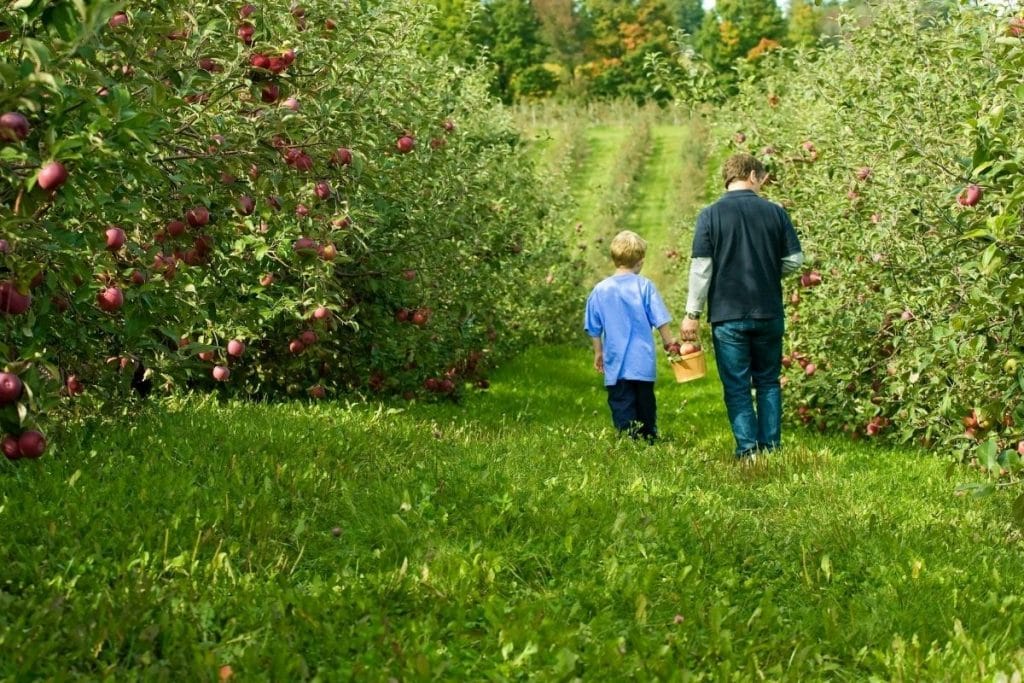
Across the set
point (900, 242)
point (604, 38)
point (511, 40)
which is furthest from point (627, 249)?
point (604, 38)

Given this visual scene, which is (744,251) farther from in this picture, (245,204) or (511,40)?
(511,40)

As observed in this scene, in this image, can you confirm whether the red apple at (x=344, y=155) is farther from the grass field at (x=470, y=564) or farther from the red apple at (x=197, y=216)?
the grass field at (x=470, y=564)

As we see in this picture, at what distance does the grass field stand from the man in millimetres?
736

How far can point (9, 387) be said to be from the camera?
2.79 meters

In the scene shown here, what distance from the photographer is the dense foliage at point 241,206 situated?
9.81 feet

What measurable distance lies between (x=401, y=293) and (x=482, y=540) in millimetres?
4475

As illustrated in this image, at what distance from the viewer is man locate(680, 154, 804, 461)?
6.91m

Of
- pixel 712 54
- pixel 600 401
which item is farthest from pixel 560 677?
pixel 712 54

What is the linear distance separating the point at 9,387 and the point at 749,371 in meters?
4.96

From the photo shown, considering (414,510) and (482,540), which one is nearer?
(482,540)

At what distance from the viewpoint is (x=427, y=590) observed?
378 centimetres

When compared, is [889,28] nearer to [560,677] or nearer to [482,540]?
[482,540]

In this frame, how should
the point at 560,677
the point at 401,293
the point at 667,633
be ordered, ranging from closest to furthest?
1. the point at 560,677
2. the point at 667,633
3. the point at 401,293

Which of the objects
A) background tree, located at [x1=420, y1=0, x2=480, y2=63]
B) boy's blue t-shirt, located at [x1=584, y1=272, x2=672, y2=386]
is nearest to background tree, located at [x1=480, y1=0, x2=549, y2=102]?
background tree, located at [x1=420, y1=0, x2=480, y2=63]
